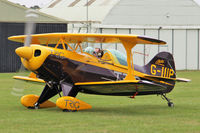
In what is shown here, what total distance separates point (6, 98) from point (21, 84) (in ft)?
13.0

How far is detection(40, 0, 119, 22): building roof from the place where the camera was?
42.9m

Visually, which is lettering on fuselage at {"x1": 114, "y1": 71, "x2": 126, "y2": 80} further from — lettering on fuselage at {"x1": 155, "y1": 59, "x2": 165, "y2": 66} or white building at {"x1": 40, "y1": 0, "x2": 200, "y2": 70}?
white building at {"x1": 40, "y1": 0, "x2": 200, "y2": 70}

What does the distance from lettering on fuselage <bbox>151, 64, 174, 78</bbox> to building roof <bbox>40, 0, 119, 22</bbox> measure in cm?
2656

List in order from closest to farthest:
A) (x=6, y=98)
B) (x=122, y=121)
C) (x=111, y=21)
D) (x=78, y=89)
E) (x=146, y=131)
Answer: (x=146, y=131)
(x=122, y=121)
(x=78, y=89)
(x=6, y=98)
(x=111, y=21)

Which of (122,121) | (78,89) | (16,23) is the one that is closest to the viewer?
(122,121)

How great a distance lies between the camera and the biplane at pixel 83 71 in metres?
13.5

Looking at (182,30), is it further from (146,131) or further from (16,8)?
(146,131)

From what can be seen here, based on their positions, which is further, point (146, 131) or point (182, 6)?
point (182, 6)

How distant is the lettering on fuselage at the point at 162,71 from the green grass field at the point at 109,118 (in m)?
1.07

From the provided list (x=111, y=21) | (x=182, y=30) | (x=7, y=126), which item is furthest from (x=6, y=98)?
(x=182, y=30)

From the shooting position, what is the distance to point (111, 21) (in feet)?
138

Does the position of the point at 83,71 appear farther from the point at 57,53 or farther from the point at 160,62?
the point at 160,62

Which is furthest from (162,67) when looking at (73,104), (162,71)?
(73,104)

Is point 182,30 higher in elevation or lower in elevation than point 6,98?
higher
